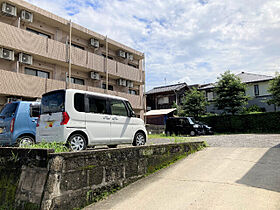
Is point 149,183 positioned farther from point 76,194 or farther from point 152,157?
point 76,194

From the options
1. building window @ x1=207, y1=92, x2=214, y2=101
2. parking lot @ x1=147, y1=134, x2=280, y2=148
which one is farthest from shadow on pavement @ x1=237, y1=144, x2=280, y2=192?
building window @ x1=207, y1=92, x2=214, y2=101

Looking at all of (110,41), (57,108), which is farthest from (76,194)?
(110,41)

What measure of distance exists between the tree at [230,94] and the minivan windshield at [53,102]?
1992 cm

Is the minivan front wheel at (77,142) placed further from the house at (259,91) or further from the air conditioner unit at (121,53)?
the house at (259,91)

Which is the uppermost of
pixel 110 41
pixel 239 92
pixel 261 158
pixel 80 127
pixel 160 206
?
pixel 110 41

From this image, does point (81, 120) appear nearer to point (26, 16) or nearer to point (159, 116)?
point (26, 16)

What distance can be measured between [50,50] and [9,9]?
10.4 ft

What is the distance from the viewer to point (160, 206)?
12.1 feet

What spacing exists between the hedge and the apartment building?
7.87m

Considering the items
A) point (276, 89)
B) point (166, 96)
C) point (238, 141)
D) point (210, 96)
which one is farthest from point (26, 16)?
point (166, 96)

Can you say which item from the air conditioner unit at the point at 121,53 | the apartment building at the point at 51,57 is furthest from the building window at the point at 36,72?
the air conditioner unit at the point at 121,53

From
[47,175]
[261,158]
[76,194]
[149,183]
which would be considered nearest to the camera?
[47,175]

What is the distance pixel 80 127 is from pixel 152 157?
77.1 inches

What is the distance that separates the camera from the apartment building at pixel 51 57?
12680 millimetres
